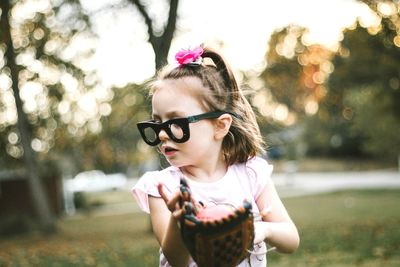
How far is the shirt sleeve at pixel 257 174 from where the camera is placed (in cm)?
239

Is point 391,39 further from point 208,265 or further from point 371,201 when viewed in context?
point 208,265

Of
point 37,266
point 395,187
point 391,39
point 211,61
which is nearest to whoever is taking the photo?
point 211,61

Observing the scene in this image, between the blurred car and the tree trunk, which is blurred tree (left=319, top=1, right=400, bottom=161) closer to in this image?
the tree trunk

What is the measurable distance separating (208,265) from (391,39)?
10.6 meters

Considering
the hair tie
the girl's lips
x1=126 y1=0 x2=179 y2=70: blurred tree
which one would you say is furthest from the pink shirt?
x1=126 y1=0 x2=179 y2=70: blurred tree

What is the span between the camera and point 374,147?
33.8 m

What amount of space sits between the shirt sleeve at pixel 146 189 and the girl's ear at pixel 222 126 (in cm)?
33

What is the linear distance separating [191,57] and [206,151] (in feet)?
1.47

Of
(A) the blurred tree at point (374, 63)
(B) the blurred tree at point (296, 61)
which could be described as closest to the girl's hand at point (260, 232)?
(A) the blurred tree at point (374, 63)

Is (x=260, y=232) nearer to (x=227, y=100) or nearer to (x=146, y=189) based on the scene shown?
(x=146, y=189)

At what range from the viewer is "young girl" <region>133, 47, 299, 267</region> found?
218cm

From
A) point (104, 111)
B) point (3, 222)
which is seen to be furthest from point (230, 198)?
point (3, 222)

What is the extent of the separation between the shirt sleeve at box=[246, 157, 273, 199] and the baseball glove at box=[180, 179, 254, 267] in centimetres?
54

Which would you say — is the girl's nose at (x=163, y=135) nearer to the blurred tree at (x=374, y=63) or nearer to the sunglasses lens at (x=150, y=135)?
the sunglasses lens at (x=150, y=135)
